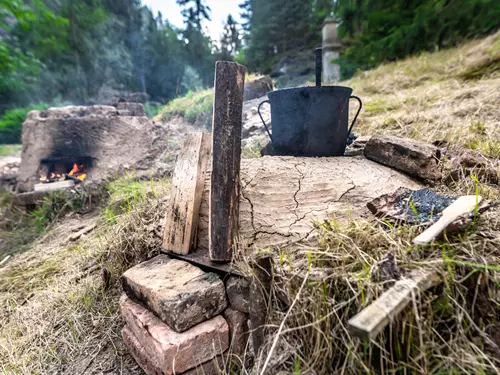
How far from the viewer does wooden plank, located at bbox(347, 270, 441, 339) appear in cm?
64

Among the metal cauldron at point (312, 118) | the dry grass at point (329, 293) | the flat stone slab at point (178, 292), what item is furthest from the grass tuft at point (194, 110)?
the flat stone slab at point (178, 292)

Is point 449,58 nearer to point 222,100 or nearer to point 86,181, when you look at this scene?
point 222,100

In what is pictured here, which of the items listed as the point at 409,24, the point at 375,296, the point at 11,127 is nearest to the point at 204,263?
the point at 375,296

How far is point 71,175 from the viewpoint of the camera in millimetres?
4086

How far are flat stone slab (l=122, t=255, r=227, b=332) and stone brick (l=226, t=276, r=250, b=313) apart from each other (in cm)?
3

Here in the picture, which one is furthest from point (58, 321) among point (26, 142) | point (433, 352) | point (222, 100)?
point (26, 142)

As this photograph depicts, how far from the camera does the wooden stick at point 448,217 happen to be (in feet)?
2.93

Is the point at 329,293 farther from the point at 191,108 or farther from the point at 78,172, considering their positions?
the point at 191,108

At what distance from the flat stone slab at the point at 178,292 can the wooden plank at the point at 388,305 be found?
709mm

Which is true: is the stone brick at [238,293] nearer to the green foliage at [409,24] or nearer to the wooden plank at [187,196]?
the wooden plank at [187,196]

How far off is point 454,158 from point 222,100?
1665 millimetres

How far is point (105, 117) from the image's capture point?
4.48 m

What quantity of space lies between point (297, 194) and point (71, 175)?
402 cm

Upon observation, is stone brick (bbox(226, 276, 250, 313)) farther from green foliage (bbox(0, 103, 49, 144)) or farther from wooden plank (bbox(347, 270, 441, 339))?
green foliage (bbox(0, 103, 49, 144))
